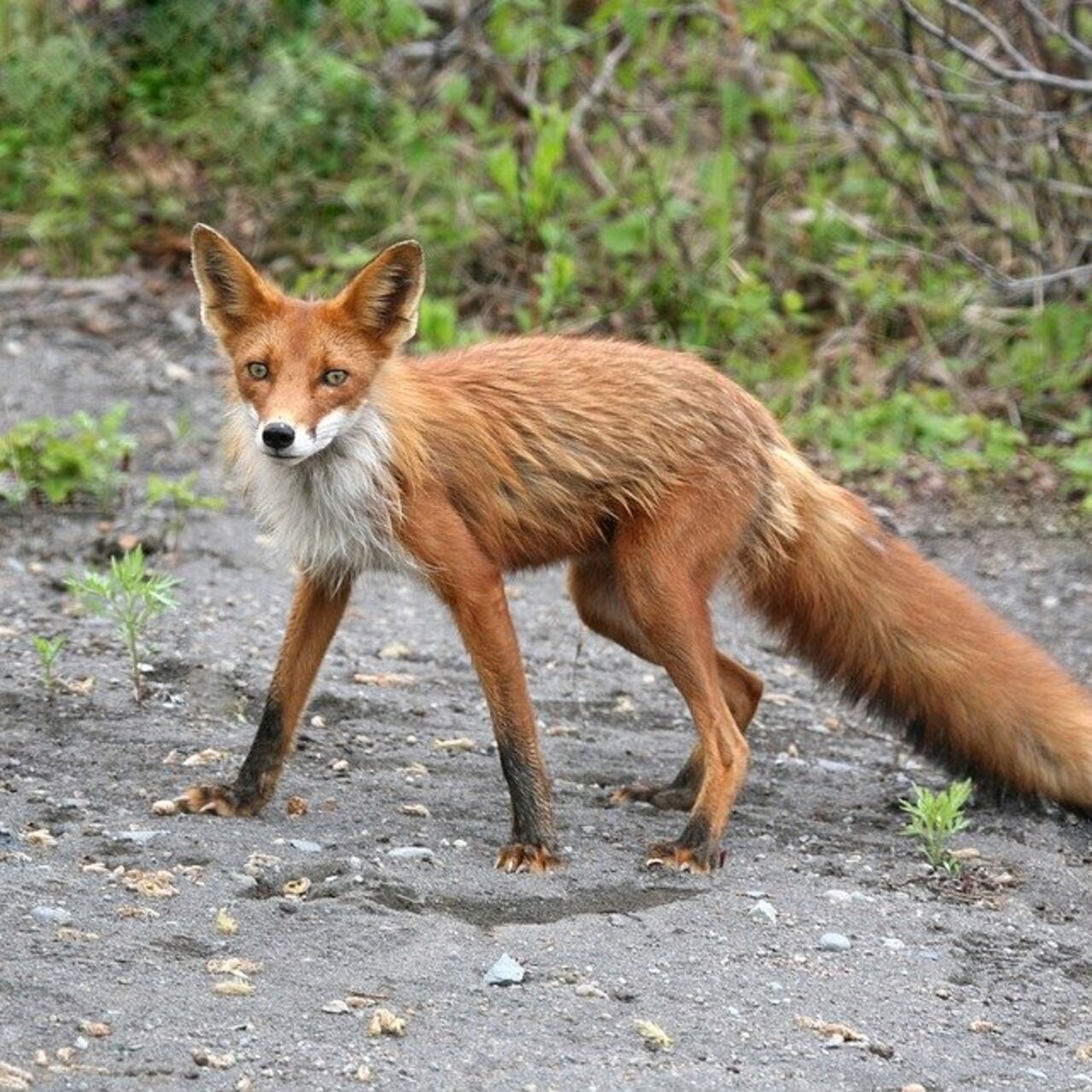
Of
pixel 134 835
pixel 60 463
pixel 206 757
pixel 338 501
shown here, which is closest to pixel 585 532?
pixel 338 501

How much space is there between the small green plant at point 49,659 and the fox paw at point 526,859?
1.60 meters

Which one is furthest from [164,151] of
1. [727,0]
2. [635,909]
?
[635,909]

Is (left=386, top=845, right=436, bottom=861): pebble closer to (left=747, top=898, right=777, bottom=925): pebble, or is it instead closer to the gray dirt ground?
the gray dirt ground

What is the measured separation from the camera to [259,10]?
36.7ft

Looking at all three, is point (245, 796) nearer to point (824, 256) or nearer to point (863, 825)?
point (863, 825)

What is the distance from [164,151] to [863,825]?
289 inches

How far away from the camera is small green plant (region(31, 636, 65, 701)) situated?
5641 millimetres

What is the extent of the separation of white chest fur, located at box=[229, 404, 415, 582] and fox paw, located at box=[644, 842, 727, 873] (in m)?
1.09

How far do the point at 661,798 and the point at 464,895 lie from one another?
1.16 m

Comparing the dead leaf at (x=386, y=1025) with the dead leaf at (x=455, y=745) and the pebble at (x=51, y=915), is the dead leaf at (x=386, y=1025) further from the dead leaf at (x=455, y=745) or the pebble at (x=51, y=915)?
the dead leaf at (x=455, y=745)

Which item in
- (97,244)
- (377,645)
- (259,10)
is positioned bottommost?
(377,645)

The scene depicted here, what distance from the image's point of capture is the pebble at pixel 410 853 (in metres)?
5.00

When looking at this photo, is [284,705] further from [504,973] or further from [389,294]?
[504,973]

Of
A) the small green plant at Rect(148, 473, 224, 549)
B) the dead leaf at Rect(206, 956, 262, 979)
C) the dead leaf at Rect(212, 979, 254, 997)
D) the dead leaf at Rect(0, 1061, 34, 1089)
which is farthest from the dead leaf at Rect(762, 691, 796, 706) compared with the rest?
the dead leaf at Rect(0, 1061, 34, 1089)
